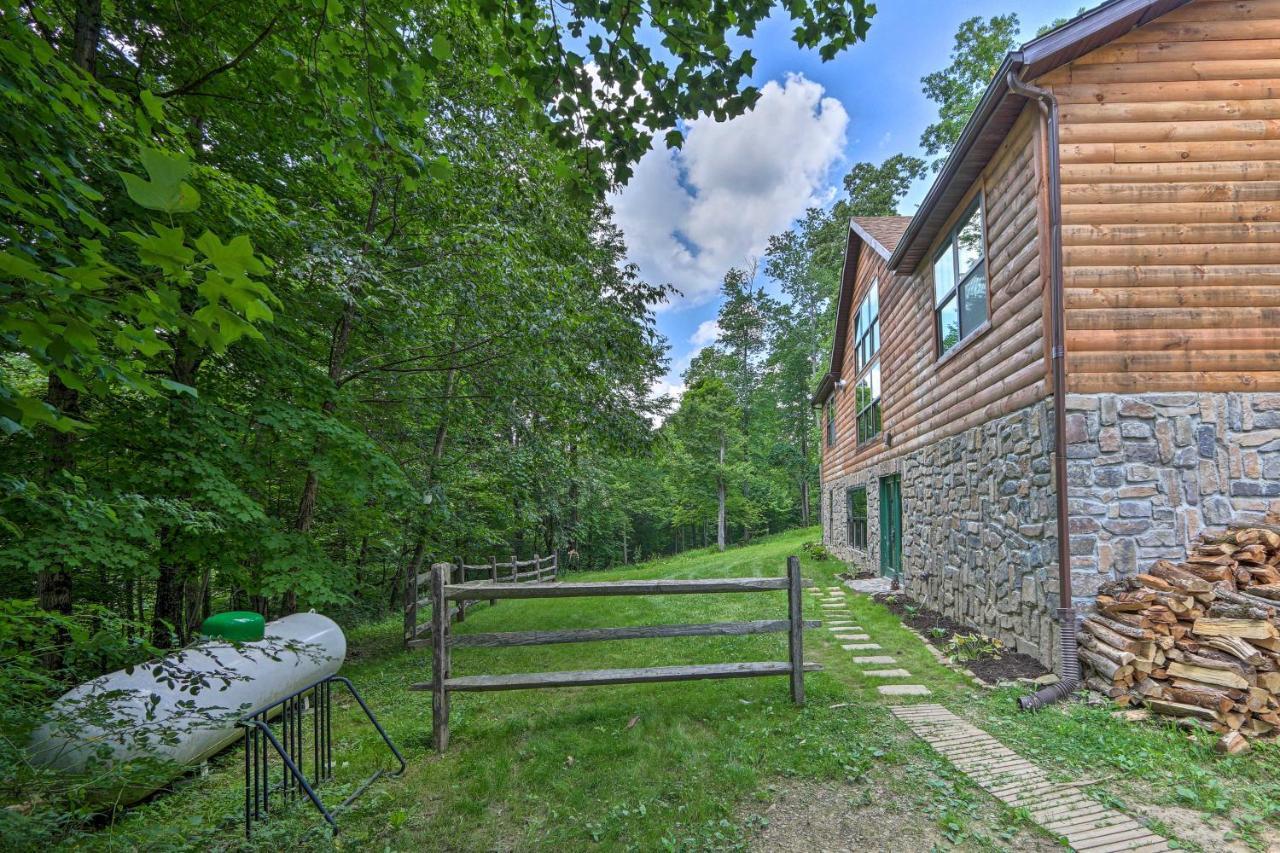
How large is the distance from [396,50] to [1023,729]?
18.2 ft

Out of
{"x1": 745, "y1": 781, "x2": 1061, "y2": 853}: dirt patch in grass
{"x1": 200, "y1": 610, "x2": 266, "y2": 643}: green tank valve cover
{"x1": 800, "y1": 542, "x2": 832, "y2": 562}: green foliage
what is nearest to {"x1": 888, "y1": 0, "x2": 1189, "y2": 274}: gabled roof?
{"x1": 745, "y1": 781, "x2": 1061, "y2": 853}: dirt patch in grass

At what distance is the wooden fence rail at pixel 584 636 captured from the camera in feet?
13.1

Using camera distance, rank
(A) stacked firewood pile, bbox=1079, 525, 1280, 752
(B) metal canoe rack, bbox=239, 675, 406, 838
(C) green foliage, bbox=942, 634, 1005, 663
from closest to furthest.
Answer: (B) metal canoe rack, bbox=239, 675, 406, 838, (A) stacked firewood pile, bbox=1079, 525, 1280, 752, (C) green foliage, bbox=942, 634, 1005, 663

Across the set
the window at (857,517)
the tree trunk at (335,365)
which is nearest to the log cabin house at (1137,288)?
the tree trunk at (335,365)

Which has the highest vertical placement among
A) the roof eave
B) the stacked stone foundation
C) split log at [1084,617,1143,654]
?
the roof eave

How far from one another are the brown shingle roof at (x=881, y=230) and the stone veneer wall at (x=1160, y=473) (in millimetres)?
5840

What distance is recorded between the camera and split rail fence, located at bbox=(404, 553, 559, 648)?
8.15 m

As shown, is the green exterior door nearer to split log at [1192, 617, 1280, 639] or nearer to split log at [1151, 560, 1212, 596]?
split log at [1151, 560, 1212, 596]

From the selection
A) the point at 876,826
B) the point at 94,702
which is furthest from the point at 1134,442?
the point at 94,702

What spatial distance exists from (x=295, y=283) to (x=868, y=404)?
35.7 ft

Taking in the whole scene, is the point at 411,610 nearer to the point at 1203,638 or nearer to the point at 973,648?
the point at 973,648

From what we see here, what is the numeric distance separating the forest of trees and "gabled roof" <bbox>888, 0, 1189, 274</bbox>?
313cm

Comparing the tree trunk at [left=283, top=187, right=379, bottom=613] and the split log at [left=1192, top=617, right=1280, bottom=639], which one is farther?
the tree trunk at [left=283, top=187, right=379, bottom=613]

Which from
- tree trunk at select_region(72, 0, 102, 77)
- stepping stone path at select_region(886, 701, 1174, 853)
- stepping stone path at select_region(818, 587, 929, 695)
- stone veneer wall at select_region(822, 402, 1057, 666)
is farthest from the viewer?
stone veneer wall at select_region(822, 402, 1057, 666)
